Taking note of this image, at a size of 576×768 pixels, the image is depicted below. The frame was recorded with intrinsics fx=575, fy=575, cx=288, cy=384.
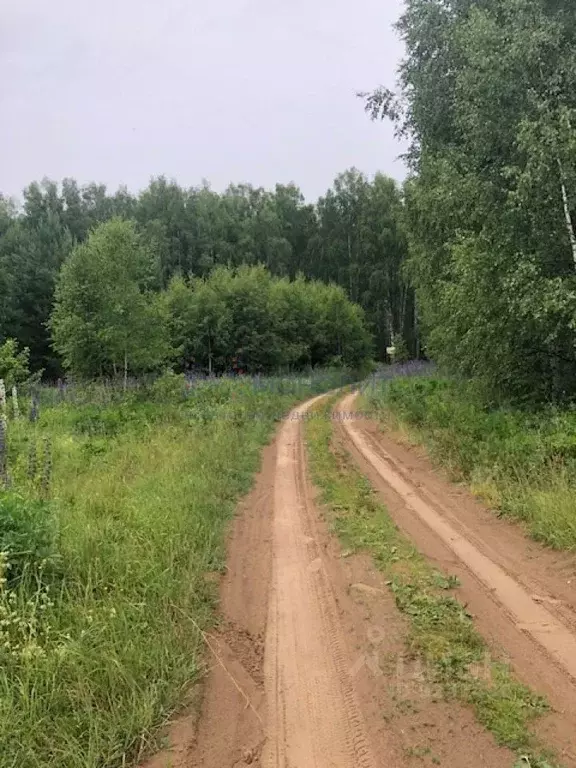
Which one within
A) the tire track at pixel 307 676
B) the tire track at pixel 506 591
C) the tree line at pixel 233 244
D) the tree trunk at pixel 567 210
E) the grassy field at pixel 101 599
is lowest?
the tire track at pixel 506 591

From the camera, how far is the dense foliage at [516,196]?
369 inches

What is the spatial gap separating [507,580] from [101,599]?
3798 millimetres

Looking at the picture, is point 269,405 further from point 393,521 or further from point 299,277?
point 299,277

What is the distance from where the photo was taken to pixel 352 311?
4766 cm

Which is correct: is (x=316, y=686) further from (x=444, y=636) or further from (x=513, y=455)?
(x=513, y=455)

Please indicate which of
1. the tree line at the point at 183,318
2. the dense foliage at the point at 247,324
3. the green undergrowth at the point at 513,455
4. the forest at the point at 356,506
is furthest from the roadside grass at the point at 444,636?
Result: the dense foliage at the point at 247,324

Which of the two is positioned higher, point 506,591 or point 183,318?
point 183,318

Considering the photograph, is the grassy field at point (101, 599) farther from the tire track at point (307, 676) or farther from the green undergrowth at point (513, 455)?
the green undergrowth at point (513, 455)

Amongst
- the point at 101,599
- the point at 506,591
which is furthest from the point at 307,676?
the point at 506,591

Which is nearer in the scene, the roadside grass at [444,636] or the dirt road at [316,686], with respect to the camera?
the dirt road at [316,686]

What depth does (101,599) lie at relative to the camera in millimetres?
4465

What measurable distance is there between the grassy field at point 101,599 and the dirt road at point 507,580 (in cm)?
231

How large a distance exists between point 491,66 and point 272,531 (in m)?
8.81

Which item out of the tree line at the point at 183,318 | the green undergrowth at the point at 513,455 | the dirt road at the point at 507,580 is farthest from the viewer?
the tree line at the point at 183,318
